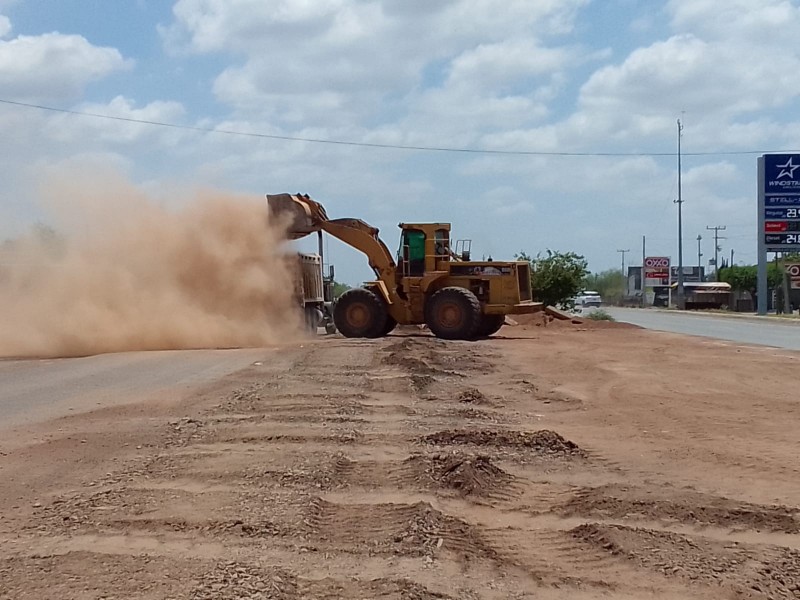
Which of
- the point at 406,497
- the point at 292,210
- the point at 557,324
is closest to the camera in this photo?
the point at 406,497

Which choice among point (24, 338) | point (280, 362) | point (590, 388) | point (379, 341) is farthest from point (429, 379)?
point (24, 338)

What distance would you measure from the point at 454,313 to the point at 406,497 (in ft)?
68.3

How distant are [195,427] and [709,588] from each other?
7.00 meters

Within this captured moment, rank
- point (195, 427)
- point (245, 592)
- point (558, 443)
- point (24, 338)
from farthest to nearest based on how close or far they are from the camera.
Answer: point (24, 338)
point (195, 427)
point (558, 443)
point (245, 592)

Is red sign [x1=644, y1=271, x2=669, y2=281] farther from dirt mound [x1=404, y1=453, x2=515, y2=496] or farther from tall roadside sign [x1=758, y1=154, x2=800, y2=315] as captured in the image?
dirt mound [x1=404, y1=453, x2=515, y2=496]

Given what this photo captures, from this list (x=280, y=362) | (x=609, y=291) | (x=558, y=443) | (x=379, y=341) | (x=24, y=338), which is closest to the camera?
(x=558, y=443)

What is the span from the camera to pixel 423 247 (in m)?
29.7

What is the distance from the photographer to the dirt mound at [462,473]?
8336 mm

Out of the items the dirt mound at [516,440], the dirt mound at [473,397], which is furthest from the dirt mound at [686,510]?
the dirt mound at [473,397]

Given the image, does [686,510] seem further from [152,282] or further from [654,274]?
[654,274]

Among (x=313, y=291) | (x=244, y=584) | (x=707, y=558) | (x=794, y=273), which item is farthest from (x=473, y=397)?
(x=794, y=273)

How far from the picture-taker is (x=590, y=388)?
16.5 m

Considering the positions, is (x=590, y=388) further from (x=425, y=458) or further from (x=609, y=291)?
(x=609, y=291)

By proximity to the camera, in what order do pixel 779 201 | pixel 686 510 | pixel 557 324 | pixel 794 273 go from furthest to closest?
1. pixel 794 273
2. pixel 779 201
3. pixel 557 324
4. pixel 686 510
